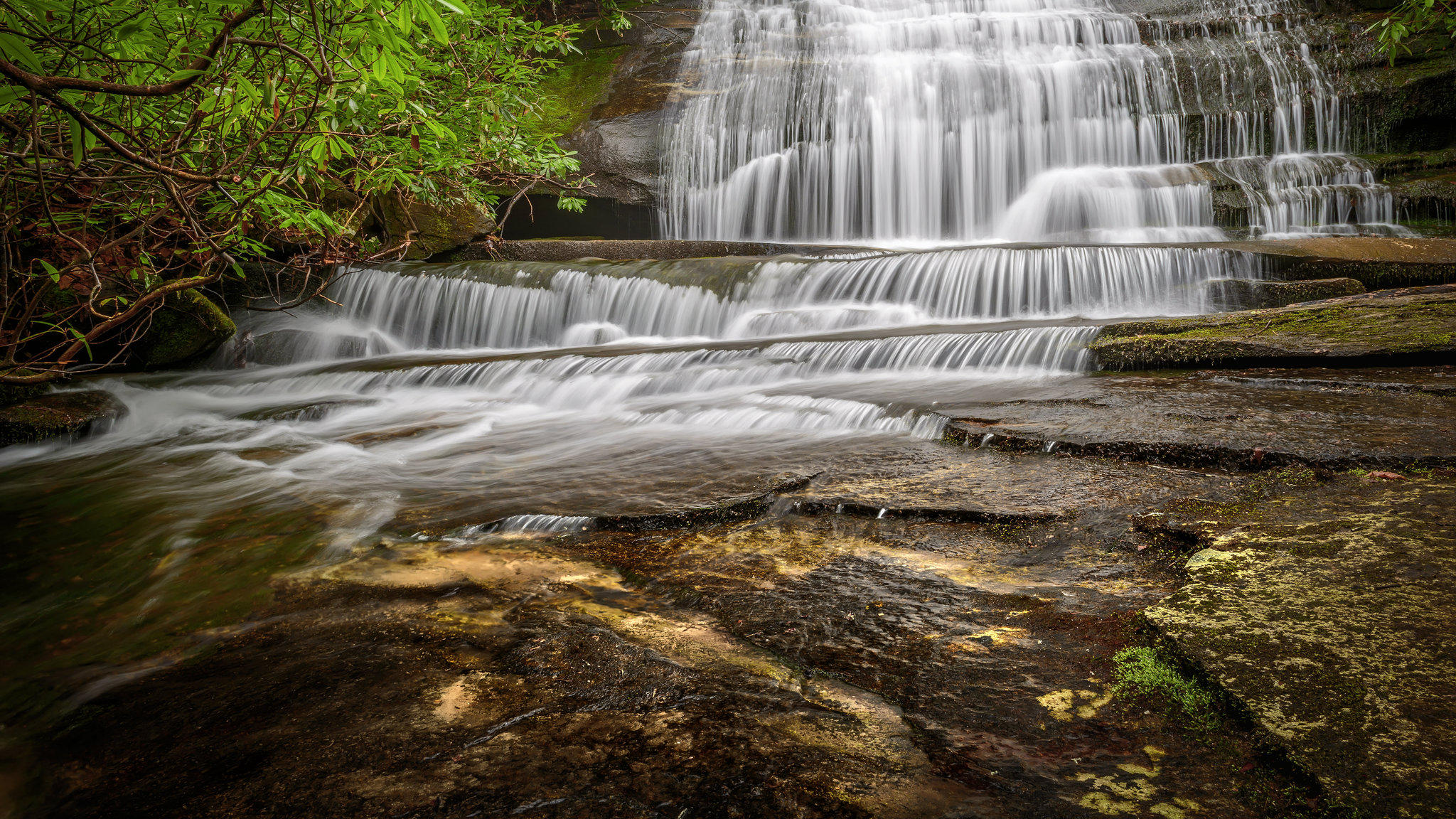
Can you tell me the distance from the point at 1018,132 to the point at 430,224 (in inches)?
386

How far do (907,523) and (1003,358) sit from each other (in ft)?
12.6

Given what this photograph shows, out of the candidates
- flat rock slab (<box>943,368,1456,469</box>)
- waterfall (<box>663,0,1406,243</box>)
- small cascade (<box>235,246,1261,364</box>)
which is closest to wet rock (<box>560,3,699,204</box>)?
waterfall (<box>663,0,1406,243</box>)

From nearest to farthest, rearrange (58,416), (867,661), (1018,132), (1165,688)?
(1165,688)
(867,661)
(58,416)
(1018,132)

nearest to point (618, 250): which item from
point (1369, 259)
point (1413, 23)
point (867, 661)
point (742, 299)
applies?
point (742, 299)

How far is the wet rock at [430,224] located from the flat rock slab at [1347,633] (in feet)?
36.1

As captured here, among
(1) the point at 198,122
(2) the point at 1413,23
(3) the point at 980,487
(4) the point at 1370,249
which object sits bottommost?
(3) the point at 980,487

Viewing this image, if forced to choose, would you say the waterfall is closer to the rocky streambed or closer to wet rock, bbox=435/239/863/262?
wet rock, bbox=435/239/863/262

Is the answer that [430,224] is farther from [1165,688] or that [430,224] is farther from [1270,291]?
[1165,688]

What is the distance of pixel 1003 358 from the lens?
6098 millimetres

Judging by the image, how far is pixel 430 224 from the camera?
11750 mm

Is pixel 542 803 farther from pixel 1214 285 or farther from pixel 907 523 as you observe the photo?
pixel 1214 285

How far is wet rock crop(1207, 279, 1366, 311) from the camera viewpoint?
6832mm

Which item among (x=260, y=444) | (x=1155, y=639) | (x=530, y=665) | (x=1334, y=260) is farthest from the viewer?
(x=1334, y=260)

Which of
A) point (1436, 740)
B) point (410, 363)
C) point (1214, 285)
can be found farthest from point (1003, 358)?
point (410, 363)
